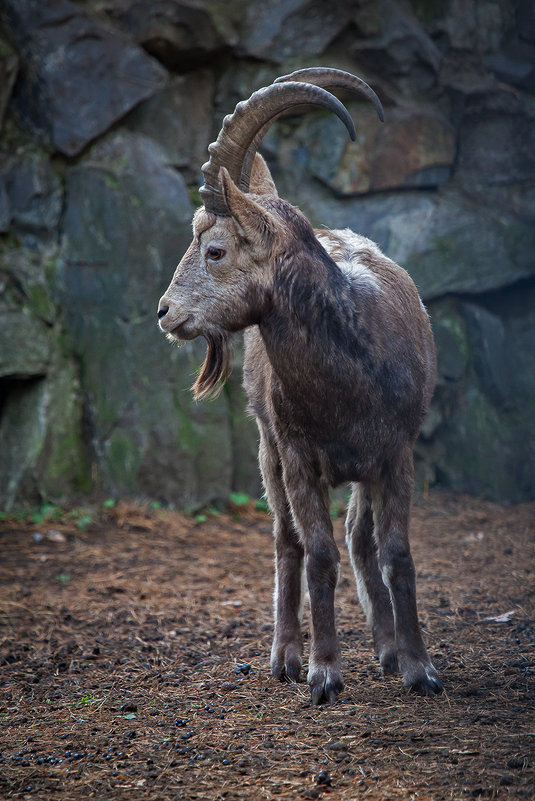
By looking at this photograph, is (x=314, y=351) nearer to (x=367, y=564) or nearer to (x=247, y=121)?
(x=247, y=121)

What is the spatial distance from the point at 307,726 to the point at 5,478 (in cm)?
520

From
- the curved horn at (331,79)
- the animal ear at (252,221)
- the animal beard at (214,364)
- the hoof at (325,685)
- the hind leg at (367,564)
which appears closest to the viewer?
the hoof at (325,685)

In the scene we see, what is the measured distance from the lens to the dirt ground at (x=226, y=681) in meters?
2.94

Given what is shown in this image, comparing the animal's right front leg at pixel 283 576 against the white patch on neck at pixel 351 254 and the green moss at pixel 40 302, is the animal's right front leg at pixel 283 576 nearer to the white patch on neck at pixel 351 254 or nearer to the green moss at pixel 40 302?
the white patch on neck at pixel 351 254

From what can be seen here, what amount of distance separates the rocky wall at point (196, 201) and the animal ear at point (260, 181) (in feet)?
11.9

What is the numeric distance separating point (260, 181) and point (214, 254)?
800 mm

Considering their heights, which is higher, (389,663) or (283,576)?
(283,576)

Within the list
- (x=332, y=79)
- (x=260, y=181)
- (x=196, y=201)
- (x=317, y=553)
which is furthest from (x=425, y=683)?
(x=196, y=201)

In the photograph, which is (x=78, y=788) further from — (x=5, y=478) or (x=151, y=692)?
(x=5, y=478)

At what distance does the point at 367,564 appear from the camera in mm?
4543

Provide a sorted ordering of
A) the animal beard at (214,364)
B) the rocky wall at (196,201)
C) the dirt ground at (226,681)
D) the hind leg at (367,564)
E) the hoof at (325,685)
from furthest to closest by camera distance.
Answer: the rocky wall at (196,201) → the hind leg at (367,564) → the animal beard at (214,364) → the hoof at (325,685) → the dirt ground at (226,681)

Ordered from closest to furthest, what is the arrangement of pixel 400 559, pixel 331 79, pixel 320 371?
pixel 320 371, pixel 400 559, pixel 331 79

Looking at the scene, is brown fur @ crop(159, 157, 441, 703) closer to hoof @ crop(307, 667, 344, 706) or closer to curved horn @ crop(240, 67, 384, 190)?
hoof @ crop(307, 667, 344, 706)

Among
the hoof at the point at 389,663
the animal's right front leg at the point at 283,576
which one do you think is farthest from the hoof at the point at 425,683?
the animal's right front leg at the point at 283,576
